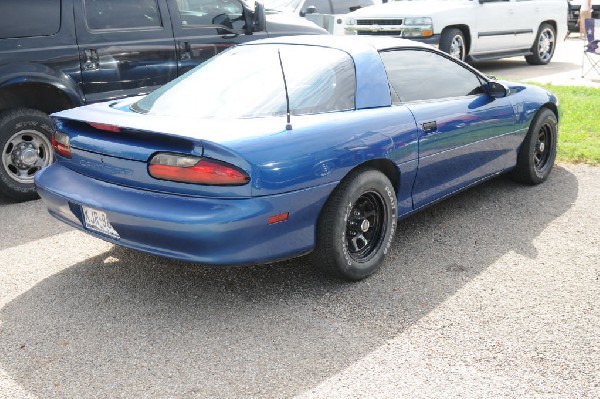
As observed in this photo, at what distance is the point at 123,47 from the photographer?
634cm

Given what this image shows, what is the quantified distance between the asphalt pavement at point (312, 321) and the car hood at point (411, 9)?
7.27 metres

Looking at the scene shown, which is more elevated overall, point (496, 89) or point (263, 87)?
point (263, 87)

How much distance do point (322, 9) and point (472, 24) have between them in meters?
4.01

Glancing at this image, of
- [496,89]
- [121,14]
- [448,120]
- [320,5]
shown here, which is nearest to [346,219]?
[448,120]

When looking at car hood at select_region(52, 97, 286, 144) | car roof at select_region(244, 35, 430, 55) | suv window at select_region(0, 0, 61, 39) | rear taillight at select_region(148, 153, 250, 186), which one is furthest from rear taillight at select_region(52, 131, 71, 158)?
suv window at select_region(0, 0, 61, 39)

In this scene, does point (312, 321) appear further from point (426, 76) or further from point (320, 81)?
point (426, 76)

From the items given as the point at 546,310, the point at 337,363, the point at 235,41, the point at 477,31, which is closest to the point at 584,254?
the point at 546,310

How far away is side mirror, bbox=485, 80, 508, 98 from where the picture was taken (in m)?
5.15

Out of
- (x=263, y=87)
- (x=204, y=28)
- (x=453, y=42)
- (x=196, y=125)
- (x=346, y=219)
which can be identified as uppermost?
(x=204, y=28)

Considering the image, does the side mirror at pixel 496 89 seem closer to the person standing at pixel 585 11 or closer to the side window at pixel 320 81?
the side window at pixel 320 81

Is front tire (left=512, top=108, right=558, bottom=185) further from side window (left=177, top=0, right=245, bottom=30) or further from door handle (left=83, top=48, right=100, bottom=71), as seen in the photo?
door handle (left=83, top=48, right=100, bottom=71)

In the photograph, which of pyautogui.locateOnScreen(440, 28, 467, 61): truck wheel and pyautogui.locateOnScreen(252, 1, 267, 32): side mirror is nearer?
pyautogui.locateOnScreen(252, 1, 267, 32): side mirror

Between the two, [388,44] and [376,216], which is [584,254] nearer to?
[376,216]

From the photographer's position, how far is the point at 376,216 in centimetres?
421
